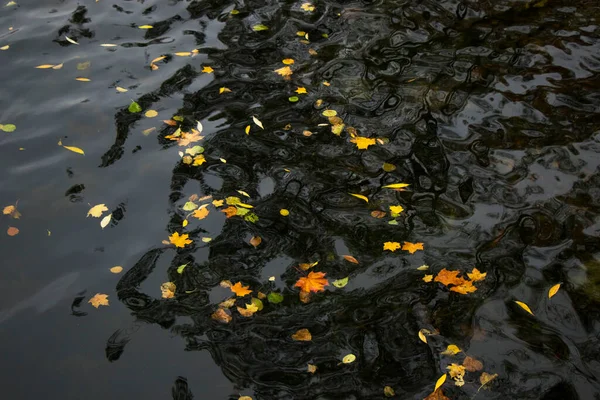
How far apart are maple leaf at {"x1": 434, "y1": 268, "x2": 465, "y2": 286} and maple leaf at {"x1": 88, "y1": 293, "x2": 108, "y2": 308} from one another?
250 cm

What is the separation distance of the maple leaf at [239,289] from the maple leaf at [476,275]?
1.69 m

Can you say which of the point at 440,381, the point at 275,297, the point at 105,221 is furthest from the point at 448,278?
the point at 105,221

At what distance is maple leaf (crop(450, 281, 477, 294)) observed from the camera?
4160 mm

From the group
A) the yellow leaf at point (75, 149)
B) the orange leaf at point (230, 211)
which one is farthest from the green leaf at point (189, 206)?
the yellow leaf at point (75, 149)

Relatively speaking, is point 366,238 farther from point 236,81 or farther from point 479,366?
point 236,81

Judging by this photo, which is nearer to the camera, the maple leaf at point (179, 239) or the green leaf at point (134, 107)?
the maple leaf at point (179, 239)

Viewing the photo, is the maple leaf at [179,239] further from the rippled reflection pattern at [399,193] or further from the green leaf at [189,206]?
the green leaf at [189,206]

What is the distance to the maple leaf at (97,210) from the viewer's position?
15.8 ft

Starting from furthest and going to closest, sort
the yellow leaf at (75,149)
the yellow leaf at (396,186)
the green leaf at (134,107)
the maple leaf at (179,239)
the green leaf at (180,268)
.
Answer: the green leaf at (134,107) → the yellow leaf at (75,149) → the yellow leaf at (396,186) → the maple leaf at (179,239) → the green leaf at (180,268)

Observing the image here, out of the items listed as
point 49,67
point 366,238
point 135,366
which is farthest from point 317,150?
point 49,67

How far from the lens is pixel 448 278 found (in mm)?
4238

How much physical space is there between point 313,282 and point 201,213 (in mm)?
1213

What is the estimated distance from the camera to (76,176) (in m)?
5.15

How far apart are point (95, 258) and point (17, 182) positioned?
4.28ft
